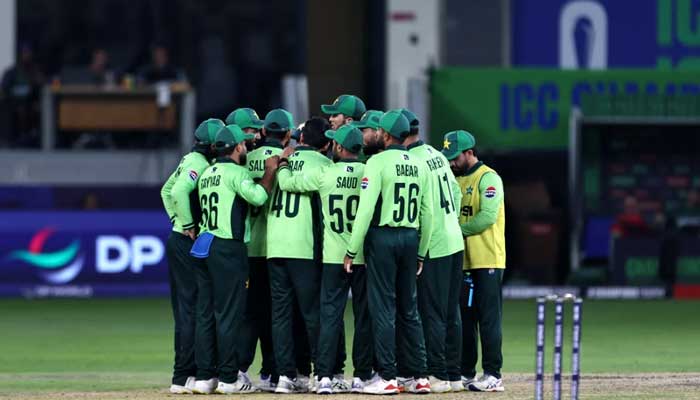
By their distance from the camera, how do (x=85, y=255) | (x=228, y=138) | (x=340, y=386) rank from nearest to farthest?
(x=228, y=138)
(x=340, y=386)
(x=85, y=255)

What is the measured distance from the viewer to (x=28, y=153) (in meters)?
28.6

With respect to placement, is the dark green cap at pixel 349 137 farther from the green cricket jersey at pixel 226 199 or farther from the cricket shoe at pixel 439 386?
the cricket shoe at pixel 439 386

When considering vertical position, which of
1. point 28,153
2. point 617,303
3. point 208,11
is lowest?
point 617,303

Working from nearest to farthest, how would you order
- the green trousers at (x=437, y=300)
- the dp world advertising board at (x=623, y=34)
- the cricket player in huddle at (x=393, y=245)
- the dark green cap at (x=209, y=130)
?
1. the cricket player in huddle at (x=393, y=245)
2. the green trousers at (x=437, y=300)
3. the dark green cap at (x=209, y=130)
4. the dp world advertising board at (x=623, y=34)

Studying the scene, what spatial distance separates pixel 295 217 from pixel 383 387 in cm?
156

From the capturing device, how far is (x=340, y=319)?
15.0 metres

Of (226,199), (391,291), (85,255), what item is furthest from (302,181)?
(85,255)

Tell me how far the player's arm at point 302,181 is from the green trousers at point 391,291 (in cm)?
60

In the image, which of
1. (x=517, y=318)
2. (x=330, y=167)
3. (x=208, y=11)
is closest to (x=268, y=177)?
(x=330, y=167)

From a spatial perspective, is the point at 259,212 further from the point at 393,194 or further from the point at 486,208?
the point at 486,208

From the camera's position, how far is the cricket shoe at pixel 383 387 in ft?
48.3

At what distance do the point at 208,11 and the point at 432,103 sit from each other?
22.5 feet

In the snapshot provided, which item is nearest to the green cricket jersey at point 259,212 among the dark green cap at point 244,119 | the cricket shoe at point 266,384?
the dark green cap at point 244,119

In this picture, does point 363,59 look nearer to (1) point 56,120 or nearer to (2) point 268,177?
(1) point 56,120
